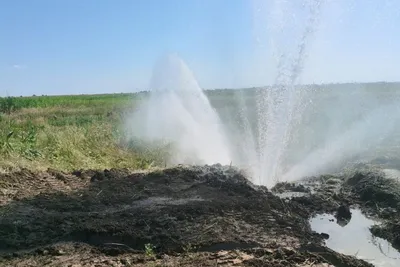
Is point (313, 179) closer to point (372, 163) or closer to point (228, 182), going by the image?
point (372, 163)

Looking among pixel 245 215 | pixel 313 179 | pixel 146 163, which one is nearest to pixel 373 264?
pixel 245 215

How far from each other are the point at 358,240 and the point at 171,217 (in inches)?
113

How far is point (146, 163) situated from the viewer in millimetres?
11961

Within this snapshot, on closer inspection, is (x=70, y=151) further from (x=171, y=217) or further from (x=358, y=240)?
(x=358, y=240)

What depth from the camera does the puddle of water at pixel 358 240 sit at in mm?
5762

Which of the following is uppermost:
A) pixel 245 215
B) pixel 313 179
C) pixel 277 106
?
pixel 277 106

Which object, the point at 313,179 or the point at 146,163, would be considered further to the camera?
the point at 146,163

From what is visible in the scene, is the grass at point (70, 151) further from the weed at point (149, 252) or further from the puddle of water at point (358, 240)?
the puddle of water at point (358, 240)

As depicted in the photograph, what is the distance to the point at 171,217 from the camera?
6.15 meters

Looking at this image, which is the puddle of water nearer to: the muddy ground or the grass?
the muddy ground

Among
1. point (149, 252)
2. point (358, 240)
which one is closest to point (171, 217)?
point (149, 252)

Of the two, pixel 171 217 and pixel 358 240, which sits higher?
pixel 171 217

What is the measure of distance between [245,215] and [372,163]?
6.31 m

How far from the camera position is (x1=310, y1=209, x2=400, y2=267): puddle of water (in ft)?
18.9
